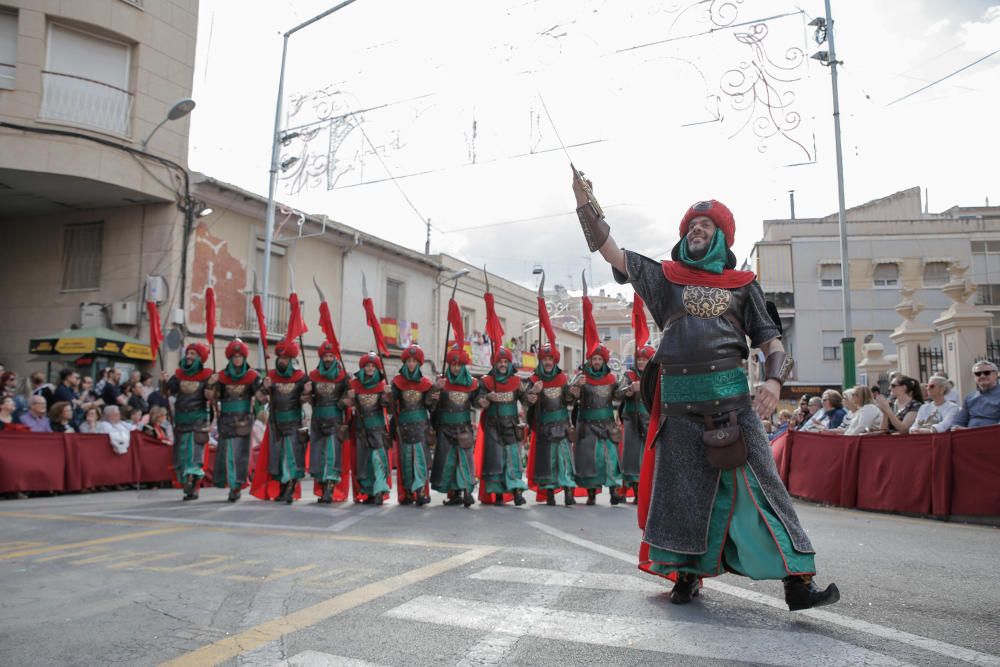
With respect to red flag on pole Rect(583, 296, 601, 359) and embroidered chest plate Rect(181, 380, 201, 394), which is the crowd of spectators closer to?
red flag on pole Rect(583, 296, 601, 359)

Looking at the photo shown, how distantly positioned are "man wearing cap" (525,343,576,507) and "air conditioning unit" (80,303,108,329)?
440 inches

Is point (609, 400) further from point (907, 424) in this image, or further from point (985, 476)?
point (985, 476)

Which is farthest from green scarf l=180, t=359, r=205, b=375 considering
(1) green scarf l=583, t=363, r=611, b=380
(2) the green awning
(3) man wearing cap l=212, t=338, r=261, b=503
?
(2) the green awning

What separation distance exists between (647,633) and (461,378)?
6.61 m

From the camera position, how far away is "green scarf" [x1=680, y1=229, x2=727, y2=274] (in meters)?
3.92

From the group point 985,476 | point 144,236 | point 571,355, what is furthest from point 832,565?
point 571,355

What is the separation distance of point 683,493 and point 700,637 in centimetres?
80

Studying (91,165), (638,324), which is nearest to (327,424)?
(638,324)

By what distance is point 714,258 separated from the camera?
12.9 ft

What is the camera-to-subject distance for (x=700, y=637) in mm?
3107

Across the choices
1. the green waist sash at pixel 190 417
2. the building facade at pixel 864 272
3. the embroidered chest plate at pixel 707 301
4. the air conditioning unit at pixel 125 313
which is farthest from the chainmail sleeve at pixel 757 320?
the building facade at pixel 864 272

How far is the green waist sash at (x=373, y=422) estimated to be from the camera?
9719 mm

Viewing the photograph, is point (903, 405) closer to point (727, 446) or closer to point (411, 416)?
point (411, 416)

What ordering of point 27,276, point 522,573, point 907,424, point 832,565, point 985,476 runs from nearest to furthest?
point 522,573
point 832,565
point 985,476
point 907,424
point 27,276
